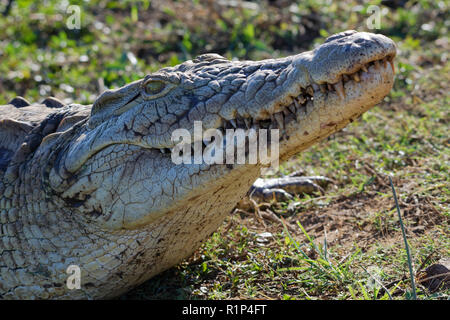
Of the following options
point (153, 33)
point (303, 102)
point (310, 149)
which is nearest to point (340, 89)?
point (303, 102)

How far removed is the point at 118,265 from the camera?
114 inches

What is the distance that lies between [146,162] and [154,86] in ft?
1.32

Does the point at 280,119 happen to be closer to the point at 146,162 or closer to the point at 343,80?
the point at 343,80

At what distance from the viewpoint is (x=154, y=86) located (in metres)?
2.80

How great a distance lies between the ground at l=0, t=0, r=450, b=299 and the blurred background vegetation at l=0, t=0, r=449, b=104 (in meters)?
0.02

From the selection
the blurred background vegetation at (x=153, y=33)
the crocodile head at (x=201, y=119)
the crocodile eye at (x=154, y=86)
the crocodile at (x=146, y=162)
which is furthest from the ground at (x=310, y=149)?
the crocodile eye at (x=154, y=86)

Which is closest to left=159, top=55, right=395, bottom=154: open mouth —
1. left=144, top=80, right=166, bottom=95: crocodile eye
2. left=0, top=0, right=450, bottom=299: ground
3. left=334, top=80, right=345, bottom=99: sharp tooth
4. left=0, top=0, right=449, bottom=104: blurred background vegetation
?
left=334, top=80, right=345, bottom=99: sharp tooth

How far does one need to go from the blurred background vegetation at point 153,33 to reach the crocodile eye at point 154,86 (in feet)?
10.1

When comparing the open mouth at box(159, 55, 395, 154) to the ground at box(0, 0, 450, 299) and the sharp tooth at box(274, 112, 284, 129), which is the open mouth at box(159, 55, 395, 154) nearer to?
the sharp tooth at box(274, 112, 284, 129)

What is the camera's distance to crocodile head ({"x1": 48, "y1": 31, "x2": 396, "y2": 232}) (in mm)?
2258

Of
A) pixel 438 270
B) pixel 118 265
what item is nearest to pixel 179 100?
pixel 118 265

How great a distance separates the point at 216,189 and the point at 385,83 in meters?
0.93

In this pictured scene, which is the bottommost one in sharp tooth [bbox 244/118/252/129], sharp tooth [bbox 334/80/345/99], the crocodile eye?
sharp tooth [bbox 244/118/252/129]

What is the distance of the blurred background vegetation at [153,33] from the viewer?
6383mm
